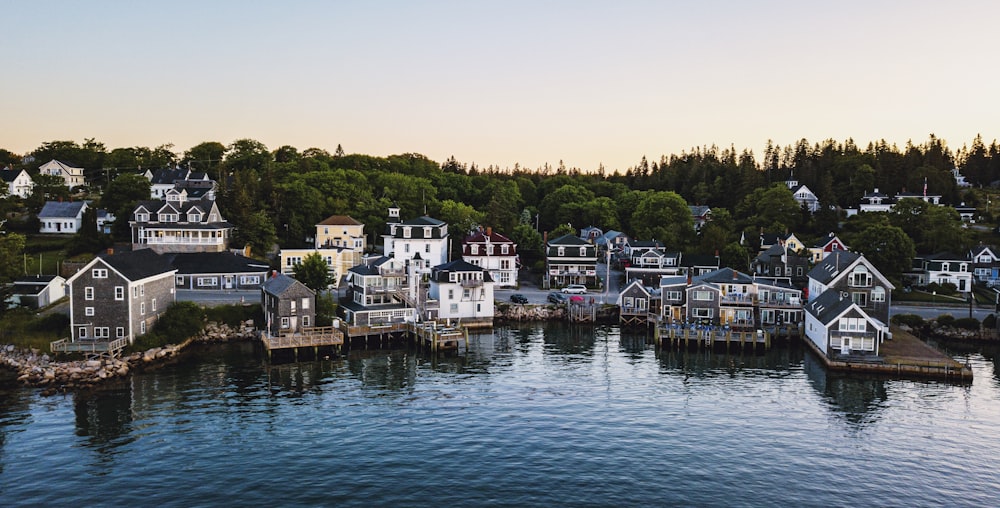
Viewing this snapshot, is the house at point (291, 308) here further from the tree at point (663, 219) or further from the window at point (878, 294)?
the tree at point (663, 219)

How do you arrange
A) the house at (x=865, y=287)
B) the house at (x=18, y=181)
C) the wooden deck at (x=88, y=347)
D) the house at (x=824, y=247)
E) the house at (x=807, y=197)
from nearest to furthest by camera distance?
the wooden deck at (x=88, y=347) → the house at (x=865, y=287) → the house at (x=824, y=247) → the house at (x=18, y=181) → the house at (x=807, y=197)

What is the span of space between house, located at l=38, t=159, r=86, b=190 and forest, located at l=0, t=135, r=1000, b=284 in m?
3.66

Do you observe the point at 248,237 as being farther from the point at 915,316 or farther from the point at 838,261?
the point at 915,316

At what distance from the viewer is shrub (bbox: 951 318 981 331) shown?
60.8m

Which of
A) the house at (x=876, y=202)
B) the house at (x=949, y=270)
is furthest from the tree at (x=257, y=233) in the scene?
the house at (x=876, y=202)

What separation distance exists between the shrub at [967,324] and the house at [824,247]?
24986 mm

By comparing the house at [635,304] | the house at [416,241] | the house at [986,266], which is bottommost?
the house at [635,304]

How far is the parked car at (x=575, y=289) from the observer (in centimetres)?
7564

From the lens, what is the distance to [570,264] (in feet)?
264

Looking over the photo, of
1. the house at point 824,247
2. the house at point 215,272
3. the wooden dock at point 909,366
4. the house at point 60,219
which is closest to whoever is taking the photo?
the wooden dock at point 909,366

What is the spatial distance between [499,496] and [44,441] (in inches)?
883

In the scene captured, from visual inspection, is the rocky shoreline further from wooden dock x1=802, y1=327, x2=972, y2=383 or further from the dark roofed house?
wooden dock x1=802, y1=327, x2=972, y2=383

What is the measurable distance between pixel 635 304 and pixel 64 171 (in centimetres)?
10466

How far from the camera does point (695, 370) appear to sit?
5016cm
